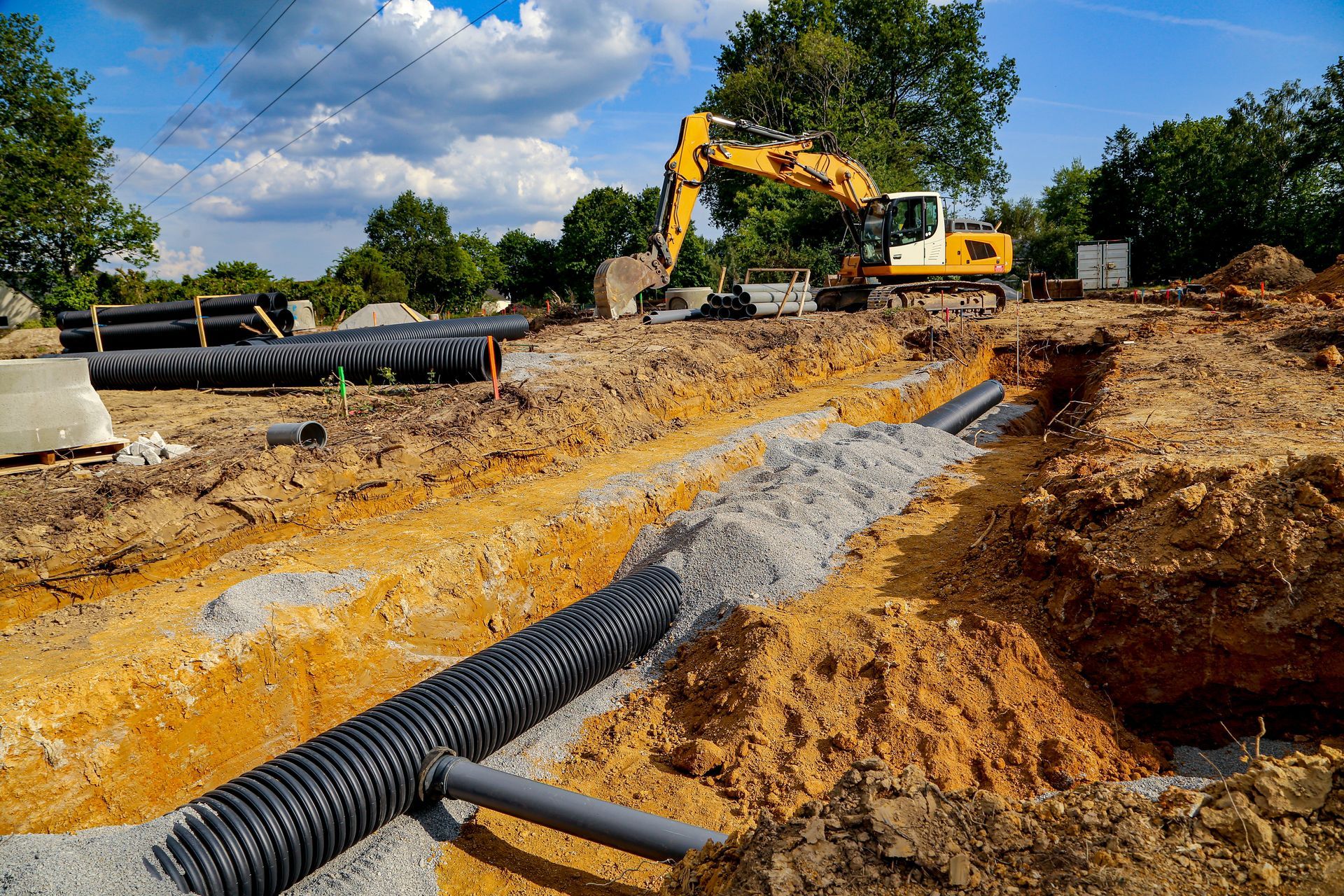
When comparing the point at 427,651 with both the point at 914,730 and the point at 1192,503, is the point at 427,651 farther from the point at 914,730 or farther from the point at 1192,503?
the point at 1192,503

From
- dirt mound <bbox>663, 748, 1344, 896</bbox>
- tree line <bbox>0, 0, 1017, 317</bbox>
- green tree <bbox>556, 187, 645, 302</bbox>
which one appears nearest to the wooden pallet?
dirt mound <bbox>663, 748, 1344, 896</bbox>

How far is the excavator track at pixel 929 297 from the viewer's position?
61.7 ft

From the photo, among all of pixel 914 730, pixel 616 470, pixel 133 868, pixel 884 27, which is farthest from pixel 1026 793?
pixel 884 27

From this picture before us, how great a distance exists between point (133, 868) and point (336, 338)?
12.0 metres

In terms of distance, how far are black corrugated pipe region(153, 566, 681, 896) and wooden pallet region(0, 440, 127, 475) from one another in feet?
15.4

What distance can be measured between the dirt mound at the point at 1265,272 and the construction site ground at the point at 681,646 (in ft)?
73.8

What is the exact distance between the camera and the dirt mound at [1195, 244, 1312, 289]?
25.1 metres

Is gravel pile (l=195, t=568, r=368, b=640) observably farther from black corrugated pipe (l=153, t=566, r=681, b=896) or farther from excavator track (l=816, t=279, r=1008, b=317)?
excavator track (l=816, t=279, r=1008, b=317)

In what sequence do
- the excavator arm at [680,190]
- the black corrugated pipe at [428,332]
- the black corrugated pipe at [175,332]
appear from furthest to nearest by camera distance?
the excavator arm at [680,190], the black corrugated pipe at [175,332], the black corrugated pipe at [428,332]

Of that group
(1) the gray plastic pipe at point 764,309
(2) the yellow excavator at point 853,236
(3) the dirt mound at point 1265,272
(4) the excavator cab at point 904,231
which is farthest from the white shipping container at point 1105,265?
(1) the gray plastic pipe at point 764,309

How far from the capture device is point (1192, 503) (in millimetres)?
4387

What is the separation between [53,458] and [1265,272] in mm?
32763

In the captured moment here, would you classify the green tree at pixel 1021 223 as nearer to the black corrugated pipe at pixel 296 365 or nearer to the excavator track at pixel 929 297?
the excavator track at pixel 929 297

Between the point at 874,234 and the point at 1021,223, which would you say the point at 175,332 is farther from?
the point at 1021,223
